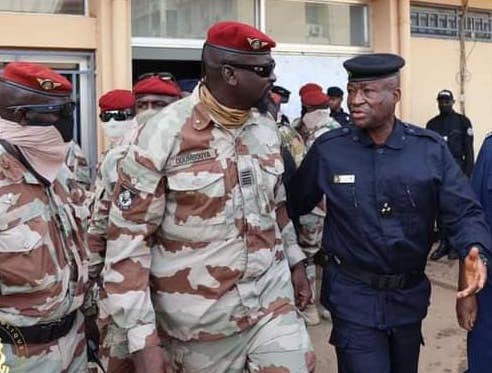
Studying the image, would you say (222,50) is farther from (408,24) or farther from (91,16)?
(408,24)

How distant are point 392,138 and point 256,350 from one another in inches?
43.0

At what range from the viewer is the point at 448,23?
8.98 meters

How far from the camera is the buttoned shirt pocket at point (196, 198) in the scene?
2434mm

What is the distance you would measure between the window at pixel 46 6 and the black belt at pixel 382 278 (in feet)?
13.7

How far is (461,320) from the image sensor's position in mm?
2854

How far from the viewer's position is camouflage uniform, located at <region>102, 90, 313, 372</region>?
2404mm

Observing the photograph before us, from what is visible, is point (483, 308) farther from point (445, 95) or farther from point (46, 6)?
point (445, 95)

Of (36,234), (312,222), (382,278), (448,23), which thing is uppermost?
(448,23)

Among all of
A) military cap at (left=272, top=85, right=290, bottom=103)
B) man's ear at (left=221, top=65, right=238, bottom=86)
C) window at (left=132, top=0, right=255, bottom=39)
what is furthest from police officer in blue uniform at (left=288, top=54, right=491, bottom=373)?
window at (left=132, top=0, right=255, bottom=39)

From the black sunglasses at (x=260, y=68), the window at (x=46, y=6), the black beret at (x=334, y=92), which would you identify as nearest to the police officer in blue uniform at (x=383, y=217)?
the black sunglasses at (x=260, y=68)

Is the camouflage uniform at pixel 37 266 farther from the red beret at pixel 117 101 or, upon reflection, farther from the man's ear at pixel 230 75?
the red beret at pixel 117 101

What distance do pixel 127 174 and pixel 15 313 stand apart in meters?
0.62

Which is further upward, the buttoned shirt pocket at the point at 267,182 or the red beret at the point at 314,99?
the red beret at the point at 314,99

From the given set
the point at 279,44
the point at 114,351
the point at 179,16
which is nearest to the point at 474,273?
the point at 114,351
